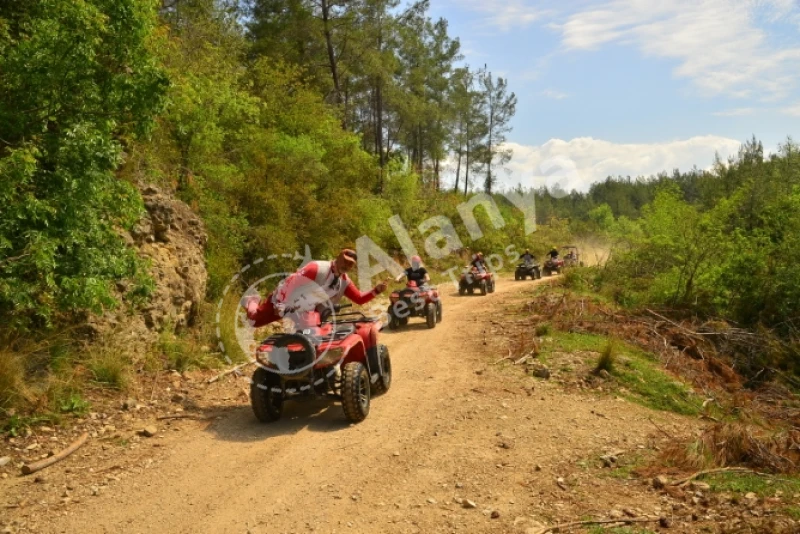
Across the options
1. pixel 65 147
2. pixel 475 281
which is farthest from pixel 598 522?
pixel 475 281

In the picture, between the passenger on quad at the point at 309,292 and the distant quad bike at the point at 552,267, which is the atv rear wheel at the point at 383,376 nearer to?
the passenger on quad at the point at 309,292

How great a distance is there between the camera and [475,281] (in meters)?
20.4

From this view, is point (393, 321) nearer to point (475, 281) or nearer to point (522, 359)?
point (522, 359)

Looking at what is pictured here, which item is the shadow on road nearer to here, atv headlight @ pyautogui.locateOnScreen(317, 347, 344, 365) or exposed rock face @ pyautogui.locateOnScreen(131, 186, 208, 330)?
atv headlight @ pyautogui.locateOnScreen(317, 347, 344, 365)

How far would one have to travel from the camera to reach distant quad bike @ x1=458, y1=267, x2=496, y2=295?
2044 centimetres

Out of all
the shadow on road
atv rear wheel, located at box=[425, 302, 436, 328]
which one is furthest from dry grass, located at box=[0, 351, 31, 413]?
atv rear wheel, located at box=[425, 302, 436, 328]

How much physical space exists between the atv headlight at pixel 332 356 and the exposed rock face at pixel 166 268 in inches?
142

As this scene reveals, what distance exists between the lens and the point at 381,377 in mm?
8047

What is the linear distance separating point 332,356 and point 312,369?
0.89 feet

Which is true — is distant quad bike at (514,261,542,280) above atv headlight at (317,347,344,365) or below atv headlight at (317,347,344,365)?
below

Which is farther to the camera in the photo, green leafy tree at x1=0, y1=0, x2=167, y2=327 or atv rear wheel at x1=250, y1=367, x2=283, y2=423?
atv rear wheel at x1=250, y1=367, x2=283, y2=423

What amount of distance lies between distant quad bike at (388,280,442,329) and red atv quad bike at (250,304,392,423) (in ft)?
20.4

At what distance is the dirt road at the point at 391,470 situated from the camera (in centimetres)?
475

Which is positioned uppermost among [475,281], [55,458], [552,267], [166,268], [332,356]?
[166,268]
